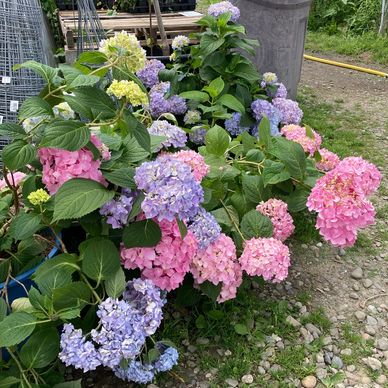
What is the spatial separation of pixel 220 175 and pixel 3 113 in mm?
1452

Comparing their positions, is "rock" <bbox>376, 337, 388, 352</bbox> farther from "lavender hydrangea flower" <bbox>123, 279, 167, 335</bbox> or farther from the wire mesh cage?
the wire mesh cage

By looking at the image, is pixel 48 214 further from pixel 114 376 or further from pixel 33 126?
pixel 114 376

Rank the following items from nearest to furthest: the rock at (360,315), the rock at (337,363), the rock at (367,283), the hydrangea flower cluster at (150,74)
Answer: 1. the rock at (337,363)
2. the rock at (360,315)
3. the rock at (367,283)
4. the hydrangea flower cluster at (150,74)

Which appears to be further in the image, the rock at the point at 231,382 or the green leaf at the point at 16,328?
Answer: the rock at the point at 231,382

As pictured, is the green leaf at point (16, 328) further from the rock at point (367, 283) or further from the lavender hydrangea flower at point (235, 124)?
the lavender hydrangea flower at point (235, 124)

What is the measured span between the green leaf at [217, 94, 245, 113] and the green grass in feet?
12.0

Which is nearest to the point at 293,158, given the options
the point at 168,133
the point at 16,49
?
the point at 168,133

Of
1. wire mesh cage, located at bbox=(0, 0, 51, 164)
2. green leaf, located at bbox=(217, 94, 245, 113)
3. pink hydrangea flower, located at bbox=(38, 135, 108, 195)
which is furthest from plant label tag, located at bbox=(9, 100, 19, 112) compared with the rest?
pink hydrangea flower, located at bbox=(38, 135, 108, 195)

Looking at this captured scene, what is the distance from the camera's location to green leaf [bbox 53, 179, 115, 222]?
4.23ft

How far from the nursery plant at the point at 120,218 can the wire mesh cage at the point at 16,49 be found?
1.21 meters

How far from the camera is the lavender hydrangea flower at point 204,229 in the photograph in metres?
1.53

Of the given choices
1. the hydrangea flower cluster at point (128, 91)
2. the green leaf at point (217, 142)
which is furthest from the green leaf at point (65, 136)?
the green leaf at point (217, 142)

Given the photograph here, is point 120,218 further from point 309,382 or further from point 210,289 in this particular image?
point 309,382

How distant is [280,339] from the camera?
1.79 m
